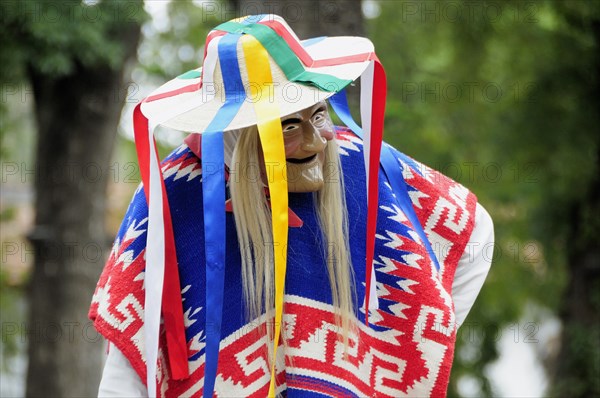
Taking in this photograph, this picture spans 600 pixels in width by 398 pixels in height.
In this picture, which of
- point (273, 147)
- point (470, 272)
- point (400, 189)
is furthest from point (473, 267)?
point (273, 147)

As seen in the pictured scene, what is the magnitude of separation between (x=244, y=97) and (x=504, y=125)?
4.56 meters

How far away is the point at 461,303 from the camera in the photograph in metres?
2.79

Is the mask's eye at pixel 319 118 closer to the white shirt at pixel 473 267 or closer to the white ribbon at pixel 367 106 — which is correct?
the white ribbon at pixel 367 106

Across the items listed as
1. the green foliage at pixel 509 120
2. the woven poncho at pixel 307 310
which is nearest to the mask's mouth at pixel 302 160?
the woven poncho at pixel 307 310

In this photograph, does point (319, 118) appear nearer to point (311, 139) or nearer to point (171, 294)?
point (311, 139)

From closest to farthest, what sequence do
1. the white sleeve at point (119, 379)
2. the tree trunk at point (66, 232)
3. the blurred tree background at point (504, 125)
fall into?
the white sleeve at point (119, 379)
the blurred tree background at point (504, 125)
the tree trunk at point (66, 232)

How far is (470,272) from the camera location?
2809mm

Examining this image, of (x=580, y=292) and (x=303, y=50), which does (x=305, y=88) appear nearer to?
(x=303, y=50)

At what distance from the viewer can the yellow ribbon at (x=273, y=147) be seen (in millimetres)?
2332

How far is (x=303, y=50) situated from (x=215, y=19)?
4.05m

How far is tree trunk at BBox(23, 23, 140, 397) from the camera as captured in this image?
20.5ft

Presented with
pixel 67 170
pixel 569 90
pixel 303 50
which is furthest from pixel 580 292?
pixel 303 50

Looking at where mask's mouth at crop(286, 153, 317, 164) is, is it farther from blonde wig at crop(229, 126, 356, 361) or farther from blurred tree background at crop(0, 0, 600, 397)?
blurred tree background at crop(0, 0, 600, 397)

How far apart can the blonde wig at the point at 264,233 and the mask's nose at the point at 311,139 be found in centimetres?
12
